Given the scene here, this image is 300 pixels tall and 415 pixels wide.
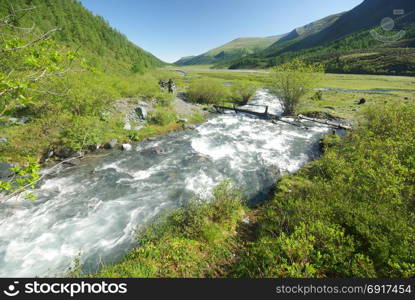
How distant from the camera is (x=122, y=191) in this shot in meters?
12.8

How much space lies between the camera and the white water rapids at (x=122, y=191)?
27.6 feet

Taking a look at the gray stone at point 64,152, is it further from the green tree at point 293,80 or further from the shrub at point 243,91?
the shrub at point 243,91

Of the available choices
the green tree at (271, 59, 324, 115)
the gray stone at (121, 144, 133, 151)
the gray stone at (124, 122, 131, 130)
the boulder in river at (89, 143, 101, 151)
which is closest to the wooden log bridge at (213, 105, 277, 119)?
the green tree at (271, 59, 324, 115)

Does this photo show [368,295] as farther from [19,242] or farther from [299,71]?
[299,71]

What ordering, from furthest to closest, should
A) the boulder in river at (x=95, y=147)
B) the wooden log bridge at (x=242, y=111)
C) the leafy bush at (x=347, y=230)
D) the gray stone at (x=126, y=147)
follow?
1. the wooden log bridge at (x=242, y=111)
2. the gray stone at (x=126, y=147)
3. the boulder in river at (x=95, y=147)
4. the leafy bush at (x=347, y=230)

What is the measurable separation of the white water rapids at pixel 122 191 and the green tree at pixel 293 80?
9.46 meters

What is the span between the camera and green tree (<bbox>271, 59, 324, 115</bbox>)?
90.2 ft

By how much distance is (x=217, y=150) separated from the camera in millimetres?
19719

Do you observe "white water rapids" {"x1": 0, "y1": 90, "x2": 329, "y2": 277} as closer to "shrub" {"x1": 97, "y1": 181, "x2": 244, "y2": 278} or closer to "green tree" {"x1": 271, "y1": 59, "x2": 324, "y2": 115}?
"shrub" {"x1": 97, "y1": 181, "x2": 244, "y2": 278}

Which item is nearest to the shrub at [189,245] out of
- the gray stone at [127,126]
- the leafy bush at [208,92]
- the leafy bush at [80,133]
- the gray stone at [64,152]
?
the gray stone at [64,152]

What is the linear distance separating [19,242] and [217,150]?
1540cm

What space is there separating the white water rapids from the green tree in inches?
372

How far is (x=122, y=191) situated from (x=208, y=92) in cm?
3215

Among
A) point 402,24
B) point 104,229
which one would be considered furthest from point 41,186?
point 402,24
